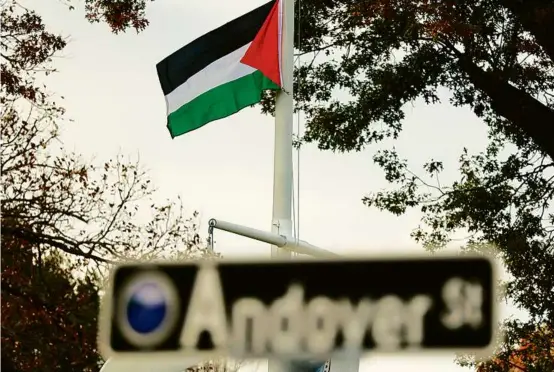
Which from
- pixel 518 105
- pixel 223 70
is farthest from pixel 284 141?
pixel 518 105

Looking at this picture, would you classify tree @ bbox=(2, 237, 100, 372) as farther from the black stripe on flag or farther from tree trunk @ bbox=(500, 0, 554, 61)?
tree trunk @ bbox=(500, 0, 554, 61)

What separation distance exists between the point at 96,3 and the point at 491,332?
1265 centimetres

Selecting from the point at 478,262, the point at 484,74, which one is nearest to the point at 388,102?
the point at 484,74

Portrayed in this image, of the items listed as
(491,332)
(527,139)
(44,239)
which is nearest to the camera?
(491,332)

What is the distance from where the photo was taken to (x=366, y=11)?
12.6 meters

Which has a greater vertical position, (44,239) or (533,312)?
(44,239)

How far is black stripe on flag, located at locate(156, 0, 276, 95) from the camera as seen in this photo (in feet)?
26.5

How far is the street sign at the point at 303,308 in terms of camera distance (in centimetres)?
86

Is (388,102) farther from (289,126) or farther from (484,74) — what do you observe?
(289,126)

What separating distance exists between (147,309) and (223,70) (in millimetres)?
7508

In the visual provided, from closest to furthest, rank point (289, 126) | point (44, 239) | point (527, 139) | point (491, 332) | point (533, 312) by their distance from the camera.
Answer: point (491, 332) → point (289, 126) → point (44, 239) → point (533, 312) → point (527, 139)

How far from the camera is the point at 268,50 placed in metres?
8.51

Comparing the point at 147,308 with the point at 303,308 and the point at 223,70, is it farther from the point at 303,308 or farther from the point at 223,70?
the point at 223,70

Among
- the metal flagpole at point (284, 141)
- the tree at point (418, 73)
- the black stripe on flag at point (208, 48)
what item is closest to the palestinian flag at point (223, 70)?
the black stripe on flag at point (208, 48)
